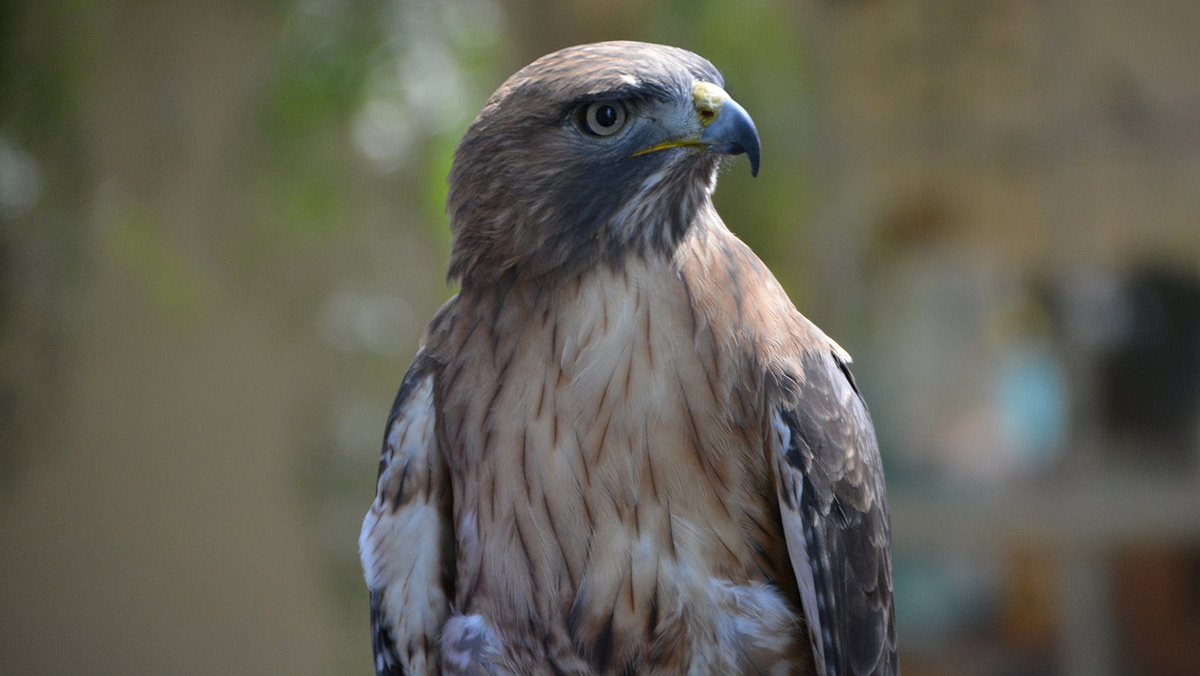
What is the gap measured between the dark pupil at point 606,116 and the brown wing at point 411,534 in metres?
0.46

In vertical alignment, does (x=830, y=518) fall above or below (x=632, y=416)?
below

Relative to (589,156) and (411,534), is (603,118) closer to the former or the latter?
(589,156)

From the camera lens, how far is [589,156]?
Result: 157cm

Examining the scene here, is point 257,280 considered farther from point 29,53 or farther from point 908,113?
point 908,113

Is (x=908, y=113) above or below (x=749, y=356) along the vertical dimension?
above

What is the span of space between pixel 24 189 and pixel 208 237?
2.67 ft

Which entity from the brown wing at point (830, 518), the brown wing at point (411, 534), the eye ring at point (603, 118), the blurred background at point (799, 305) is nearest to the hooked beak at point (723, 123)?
the eye ring at point (603, 118)

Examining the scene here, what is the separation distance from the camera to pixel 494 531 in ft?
5.28

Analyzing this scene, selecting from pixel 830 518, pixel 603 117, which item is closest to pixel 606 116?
pixel 603 117

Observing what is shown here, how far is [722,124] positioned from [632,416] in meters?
0.43

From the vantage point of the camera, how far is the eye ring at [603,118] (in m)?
1.55

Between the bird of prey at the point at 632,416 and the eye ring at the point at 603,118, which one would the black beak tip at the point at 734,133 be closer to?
the bird of prey at the point at 632,416

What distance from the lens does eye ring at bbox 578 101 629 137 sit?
1553mm

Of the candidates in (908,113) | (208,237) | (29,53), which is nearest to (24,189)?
(29,53)
